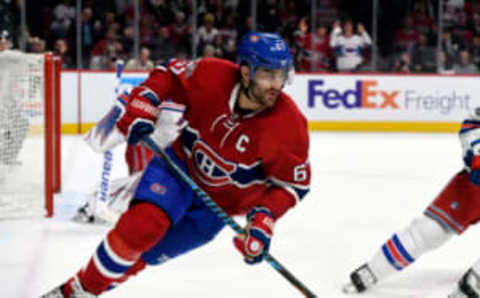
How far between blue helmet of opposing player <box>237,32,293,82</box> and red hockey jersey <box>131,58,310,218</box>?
117mm

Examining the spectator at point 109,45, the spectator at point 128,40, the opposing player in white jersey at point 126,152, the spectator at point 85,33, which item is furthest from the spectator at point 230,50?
the opposing player in white jersey at point 126,152

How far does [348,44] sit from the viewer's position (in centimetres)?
972

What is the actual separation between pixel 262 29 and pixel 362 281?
6992mm

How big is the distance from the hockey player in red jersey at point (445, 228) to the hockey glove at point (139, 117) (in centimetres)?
112

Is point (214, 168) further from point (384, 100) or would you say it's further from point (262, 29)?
point (262, 29)

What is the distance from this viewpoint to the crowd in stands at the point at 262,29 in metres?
9.09

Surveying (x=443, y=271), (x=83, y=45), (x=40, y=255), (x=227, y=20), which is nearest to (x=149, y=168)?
(x=40, y=255)

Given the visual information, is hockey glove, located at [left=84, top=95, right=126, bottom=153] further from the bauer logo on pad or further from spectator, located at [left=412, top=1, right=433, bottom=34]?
spectator, located at [left=412, top=1, right=433, bottom=34]

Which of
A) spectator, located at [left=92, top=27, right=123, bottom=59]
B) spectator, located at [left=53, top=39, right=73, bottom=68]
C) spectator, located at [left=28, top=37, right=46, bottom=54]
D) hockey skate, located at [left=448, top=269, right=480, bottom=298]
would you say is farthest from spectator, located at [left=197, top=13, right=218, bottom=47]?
hockey skate, located at [left=448, top=269, right=480, bottom=298]

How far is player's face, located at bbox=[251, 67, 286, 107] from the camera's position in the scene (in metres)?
2.28

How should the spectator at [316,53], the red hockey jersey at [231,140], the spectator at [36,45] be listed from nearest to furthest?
the red hockey jersey at [231,140], the spectator at [36,45], the spectator at [316,53]

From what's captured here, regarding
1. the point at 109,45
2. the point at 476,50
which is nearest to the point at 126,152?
the point at 109,45

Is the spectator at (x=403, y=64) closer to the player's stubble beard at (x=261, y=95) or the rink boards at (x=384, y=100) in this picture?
the rink boards at (x=384, y=100)

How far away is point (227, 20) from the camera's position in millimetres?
9828
